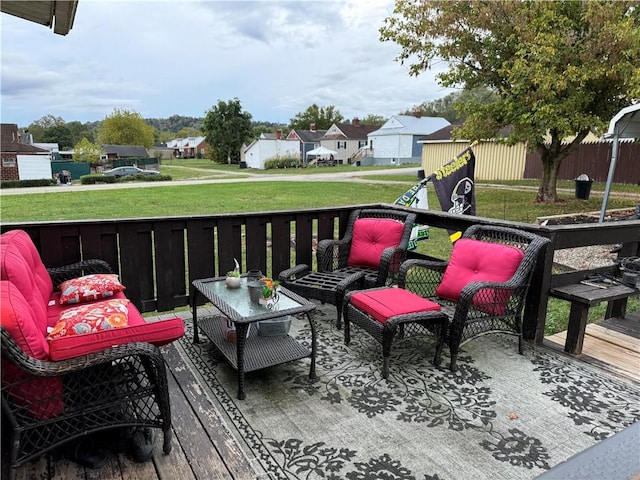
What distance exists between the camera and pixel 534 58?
376 inches

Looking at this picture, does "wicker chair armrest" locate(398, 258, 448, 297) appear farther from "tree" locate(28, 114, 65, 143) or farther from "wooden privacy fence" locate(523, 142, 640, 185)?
"tree" locate(28, 114, 65, 143)

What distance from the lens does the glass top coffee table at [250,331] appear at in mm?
2396

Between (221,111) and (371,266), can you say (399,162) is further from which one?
(371,266)

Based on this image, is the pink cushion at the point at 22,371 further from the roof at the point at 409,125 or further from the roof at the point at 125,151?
the roof at the point at 125,151

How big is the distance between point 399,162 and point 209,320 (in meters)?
35.6

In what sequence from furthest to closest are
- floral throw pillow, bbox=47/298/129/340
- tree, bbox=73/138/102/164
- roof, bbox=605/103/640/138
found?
tree, bbox=73/138/102/164 < roof, bbox=605/103/640/138 < floral throw pillow, bbox=47/298/129/340

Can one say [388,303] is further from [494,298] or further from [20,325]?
[20,325]

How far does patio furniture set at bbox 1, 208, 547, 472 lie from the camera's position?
1675mm

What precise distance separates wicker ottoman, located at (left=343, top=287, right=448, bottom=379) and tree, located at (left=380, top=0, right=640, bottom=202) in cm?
838

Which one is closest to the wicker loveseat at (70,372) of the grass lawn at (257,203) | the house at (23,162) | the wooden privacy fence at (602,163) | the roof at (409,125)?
the grass lawn at (257,203)

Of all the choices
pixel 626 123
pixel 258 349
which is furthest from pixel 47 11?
pixel 626 123

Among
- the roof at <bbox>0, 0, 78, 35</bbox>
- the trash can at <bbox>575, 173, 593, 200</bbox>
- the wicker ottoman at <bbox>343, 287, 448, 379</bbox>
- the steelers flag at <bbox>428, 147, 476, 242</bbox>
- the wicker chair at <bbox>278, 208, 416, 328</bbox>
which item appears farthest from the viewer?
the trash can at <bbox>575, 173, 593, 200</bbox>

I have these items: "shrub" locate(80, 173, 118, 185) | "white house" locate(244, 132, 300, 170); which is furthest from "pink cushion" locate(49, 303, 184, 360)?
"white house" locate(244, 132, 300, 170)

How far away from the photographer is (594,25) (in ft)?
30.7
